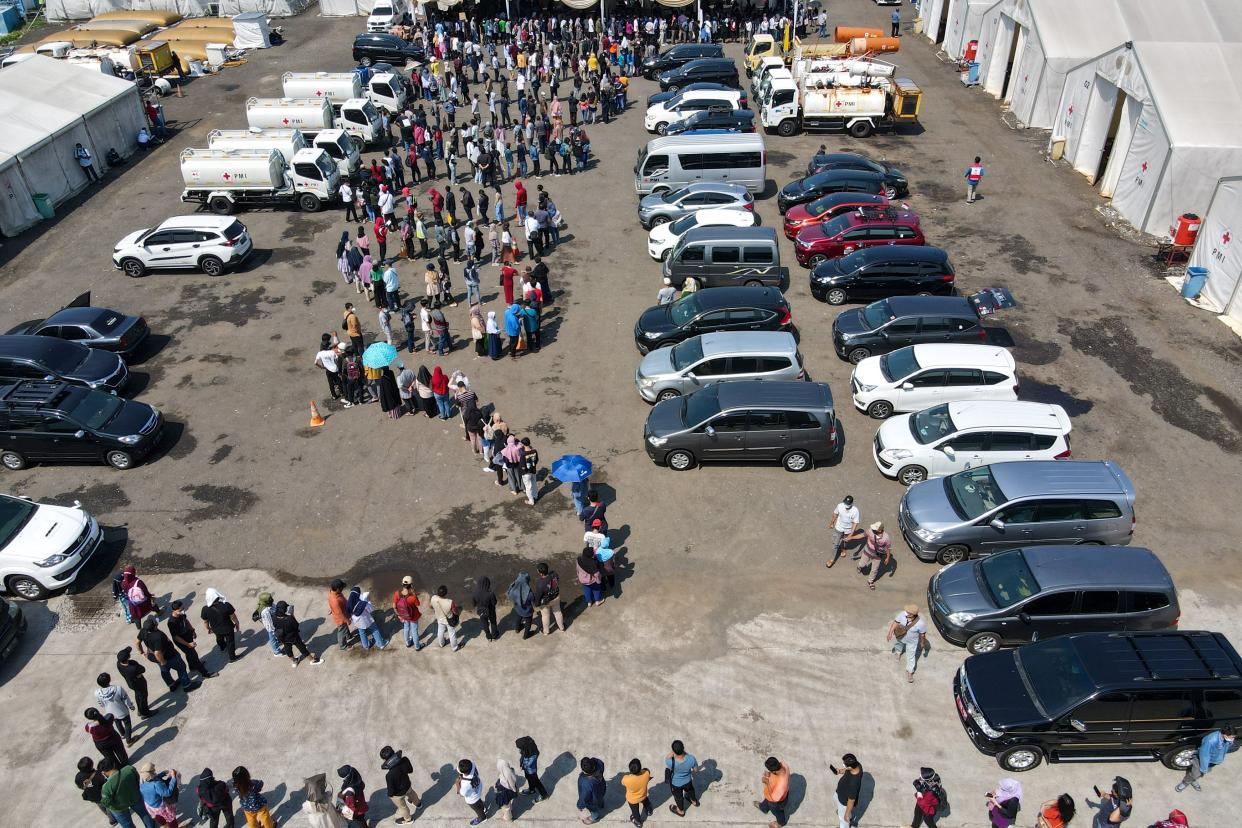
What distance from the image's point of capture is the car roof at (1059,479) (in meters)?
14.0

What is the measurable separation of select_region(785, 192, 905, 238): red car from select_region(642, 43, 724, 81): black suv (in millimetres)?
16673

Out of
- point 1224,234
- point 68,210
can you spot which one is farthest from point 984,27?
point 68,210

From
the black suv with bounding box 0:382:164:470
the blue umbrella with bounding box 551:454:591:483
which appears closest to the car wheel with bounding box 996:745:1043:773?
the blue umbrella with bounding box 551:454:591:483

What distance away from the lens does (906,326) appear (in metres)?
19.2

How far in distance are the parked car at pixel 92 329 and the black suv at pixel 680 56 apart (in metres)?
26.4

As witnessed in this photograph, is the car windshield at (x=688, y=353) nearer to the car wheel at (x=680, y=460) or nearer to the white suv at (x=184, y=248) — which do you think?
the car wheel at (x=680, y=460)

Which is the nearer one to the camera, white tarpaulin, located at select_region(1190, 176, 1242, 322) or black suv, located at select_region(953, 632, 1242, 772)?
black suv, located at select_region(953, 632, 1242, 772)

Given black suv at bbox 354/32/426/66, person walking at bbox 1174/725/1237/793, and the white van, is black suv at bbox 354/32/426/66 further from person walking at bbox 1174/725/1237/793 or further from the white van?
person walking at bbox 1174/725/1237/793

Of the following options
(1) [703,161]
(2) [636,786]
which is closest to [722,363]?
(2) [636,786]

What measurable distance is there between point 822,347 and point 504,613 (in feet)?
34.2

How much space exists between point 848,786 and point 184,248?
22.8m

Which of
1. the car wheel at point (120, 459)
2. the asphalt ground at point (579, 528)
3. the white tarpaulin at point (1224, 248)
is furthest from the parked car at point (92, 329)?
the white tarpaulin at point (1224, 248)

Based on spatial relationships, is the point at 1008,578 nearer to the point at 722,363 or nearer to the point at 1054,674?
the point at 1054,674

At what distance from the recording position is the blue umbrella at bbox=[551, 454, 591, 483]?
15297mm
